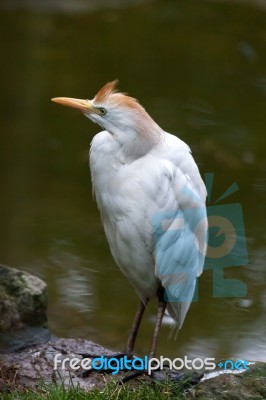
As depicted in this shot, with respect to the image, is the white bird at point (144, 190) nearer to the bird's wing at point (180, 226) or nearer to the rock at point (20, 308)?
the bird's wing at point (180, 226)

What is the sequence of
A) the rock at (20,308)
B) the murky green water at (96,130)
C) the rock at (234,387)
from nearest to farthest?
1. the rock at (234,387)
2. the rock at (20,308)
3. the murky green water at (96,130)

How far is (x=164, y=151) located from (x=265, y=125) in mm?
5047

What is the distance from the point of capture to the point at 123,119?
4.30 metres

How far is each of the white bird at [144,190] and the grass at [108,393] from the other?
1.10 ft

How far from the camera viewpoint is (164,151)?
4.37m

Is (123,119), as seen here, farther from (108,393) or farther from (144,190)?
(108,393)

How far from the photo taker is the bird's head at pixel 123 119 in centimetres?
430

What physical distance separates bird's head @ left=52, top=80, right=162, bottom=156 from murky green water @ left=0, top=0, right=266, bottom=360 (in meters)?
1.87

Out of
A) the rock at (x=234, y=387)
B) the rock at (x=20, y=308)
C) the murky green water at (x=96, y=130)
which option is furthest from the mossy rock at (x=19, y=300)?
the rock at (x=234, y=387)

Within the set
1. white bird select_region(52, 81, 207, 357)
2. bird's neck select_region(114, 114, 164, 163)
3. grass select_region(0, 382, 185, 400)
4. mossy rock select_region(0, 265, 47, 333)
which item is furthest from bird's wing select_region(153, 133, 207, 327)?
mossy rock select_region(0, 265, 47, 333)

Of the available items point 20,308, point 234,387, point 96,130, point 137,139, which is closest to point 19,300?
point 20,308

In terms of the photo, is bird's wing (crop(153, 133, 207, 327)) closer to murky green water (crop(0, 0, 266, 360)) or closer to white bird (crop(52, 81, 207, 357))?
white bird (crop(52, 81, 207, 357))

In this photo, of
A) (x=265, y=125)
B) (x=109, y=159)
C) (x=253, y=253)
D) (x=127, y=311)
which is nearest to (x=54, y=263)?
(x=127, y=311)

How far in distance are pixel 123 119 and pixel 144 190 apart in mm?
332
